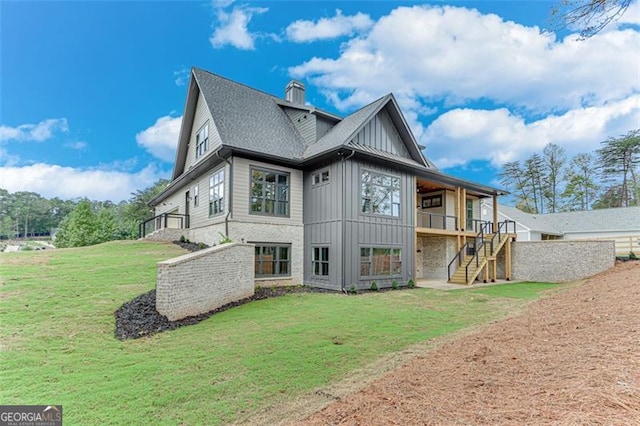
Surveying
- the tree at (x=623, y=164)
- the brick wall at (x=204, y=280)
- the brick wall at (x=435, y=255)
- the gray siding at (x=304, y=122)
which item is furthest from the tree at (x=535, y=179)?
the brick wall at (x=204, y=280)

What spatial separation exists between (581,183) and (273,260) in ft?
145

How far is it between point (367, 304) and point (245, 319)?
13.1 feet

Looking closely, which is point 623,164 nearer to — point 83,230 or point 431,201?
point 431,201

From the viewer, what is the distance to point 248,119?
48.1ft

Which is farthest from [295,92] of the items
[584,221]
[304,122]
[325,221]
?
[584,221]

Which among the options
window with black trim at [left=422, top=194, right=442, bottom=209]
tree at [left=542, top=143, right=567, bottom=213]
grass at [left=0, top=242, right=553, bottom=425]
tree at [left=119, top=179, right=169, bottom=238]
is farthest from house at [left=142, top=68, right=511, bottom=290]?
tree at [left=119, top=179, right=169, bottom=238]

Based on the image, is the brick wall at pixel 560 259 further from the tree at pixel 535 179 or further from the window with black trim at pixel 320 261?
the tree at pixel 535 179

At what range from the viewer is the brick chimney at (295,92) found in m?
18.6

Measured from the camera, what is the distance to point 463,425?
288cm

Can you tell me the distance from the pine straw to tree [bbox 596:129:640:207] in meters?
43.1

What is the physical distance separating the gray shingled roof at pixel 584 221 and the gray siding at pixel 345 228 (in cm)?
2224

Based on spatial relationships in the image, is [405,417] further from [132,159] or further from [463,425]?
[132,159]

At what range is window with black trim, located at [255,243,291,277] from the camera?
501 inches

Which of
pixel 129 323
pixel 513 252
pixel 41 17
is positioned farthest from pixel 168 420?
pixel 513 252
